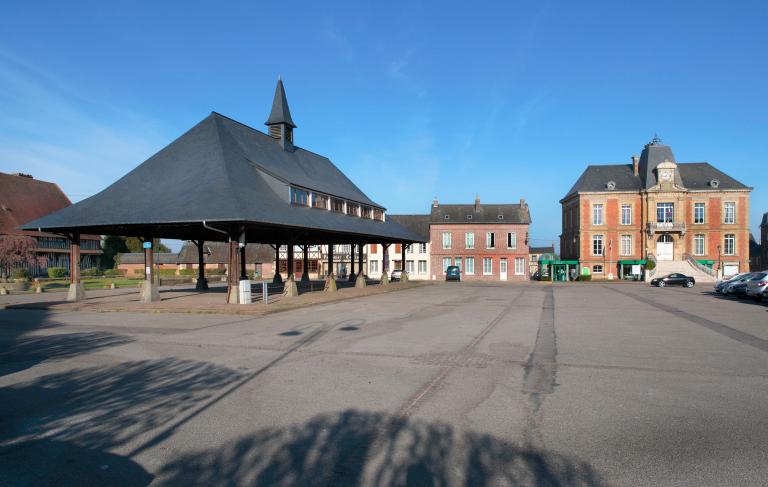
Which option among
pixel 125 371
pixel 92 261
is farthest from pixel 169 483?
pixel 92 261

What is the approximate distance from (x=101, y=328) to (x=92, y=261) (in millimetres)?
73747

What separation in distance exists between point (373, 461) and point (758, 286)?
28501 mm

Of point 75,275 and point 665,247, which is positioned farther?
point 665,247

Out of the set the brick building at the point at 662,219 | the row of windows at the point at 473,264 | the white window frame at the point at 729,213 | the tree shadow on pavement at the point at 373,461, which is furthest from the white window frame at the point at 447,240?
the tree shadow on pavement at the point at 373,461

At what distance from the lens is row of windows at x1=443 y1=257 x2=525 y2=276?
5997 cm

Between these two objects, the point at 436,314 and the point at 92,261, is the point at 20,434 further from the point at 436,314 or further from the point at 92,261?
Answer: the point at 92,261

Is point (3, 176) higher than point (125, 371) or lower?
higher

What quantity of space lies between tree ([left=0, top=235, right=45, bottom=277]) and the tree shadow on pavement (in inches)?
1996

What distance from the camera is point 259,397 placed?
7316 millimetres

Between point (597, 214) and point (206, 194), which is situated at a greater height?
point (597, 214)

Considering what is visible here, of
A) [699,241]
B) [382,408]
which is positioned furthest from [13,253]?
[699,241]

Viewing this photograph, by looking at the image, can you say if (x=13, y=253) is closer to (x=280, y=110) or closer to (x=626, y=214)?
(x=280, y=110)

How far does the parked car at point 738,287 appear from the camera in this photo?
28.6 meters

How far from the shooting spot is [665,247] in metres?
56.2
